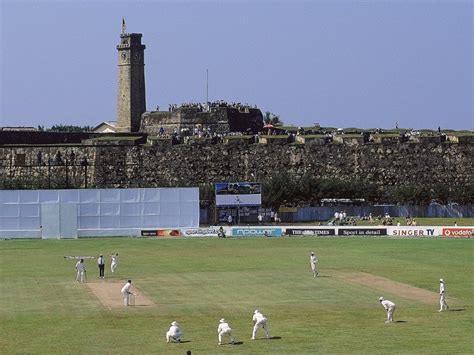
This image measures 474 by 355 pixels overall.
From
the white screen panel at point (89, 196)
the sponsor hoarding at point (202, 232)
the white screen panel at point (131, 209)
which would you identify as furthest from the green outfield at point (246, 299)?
the white screen panel at point (131, 209)

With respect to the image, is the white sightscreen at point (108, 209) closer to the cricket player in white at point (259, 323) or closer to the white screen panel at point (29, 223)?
the white screen panel at point (29, 223)

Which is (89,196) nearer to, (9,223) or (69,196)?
(69,196)

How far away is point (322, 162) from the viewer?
105 metres

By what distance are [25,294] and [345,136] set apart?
60.6 metres

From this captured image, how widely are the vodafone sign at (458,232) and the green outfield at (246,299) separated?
547 centimetres

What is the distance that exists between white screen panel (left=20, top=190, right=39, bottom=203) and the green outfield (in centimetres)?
1104

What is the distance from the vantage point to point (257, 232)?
85375 millimetres

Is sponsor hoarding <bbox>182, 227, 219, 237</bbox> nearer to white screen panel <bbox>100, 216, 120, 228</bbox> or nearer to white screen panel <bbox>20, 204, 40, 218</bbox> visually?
white screen panel <bbox>100, 216, 120, 228</bbox>

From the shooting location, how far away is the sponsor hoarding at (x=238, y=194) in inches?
3553

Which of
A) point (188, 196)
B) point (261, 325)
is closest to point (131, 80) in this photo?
point (188, 196)

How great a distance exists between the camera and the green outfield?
35.0 m

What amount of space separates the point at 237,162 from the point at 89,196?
2086 cm

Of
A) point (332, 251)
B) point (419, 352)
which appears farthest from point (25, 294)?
point (332, 251)

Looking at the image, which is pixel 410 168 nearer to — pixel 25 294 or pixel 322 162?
pixel 322 162
